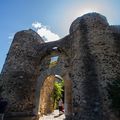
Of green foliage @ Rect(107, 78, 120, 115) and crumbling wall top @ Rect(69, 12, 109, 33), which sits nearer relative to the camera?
green foliage @ Rect(107, 78, 120, 115)

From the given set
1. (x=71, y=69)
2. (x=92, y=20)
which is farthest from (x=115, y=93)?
(x=92, y=20)

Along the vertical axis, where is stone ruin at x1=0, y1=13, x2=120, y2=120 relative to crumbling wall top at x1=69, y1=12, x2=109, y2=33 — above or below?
below

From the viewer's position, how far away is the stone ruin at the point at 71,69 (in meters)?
7.01

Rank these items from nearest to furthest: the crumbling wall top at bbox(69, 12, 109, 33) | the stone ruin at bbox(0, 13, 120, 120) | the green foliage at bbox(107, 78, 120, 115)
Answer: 1. the green foliage at bbox(107, 78, 120, 115)
2. the stone ruin at bbox(0, 13, 120, 120)
3. the crumbling wall top at bbox(69, 12, 109, 33)

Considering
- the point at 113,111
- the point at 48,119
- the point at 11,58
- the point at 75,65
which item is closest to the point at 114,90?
the point at 113,111

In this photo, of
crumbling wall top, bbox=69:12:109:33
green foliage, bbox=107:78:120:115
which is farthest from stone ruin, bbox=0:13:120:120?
green foliage, bbox=107:78:120:115

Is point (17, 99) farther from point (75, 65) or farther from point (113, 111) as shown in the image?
point (113, 111)

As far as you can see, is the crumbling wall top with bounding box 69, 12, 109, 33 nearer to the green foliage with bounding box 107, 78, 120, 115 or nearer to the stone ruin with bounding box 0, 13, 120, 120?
the stone ruin with bounding box 0, 13, 120, 120

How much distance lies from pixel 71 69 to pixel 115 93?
3020 mm

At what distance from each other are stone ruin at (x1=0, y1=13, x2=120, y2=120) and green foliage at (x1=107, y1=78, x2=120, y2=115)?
176 mm

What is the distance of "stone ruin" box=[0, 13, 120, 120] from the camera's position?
23.0 ft

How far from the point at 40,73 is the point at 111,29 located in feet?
16.5

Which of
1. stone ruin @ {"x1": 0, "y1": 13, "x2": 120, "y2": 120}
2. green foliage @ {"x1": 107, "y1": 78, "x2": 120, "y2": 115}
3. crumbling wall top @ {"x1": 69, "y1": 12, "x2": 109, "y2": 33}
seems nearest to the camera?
green foliage @ {"x1": 107, "y1": 78, "x2": 120, "y2": 115}

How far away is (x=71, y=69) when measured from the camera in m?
9.19
